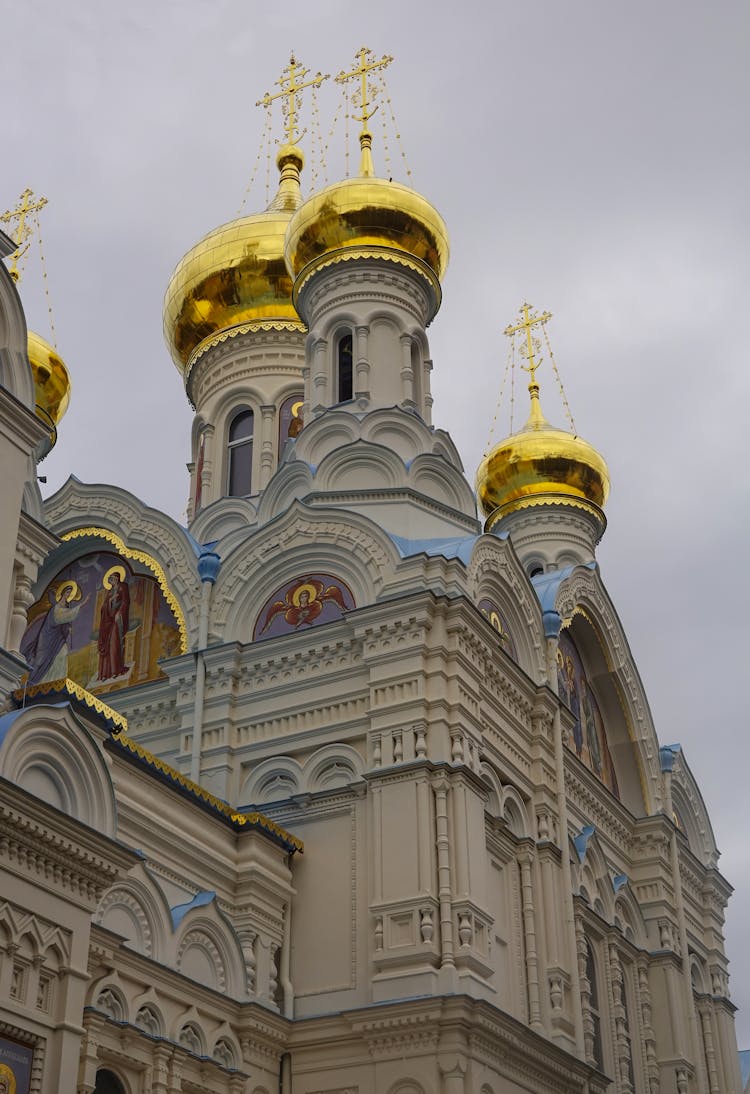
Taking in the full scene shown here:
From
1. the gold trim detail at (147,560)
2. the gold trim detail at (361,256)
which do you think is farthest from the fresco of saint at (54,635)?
the gold trim detail at (361,256)

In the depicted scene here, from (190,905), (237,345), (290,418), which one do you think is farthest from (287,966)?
(237,345)

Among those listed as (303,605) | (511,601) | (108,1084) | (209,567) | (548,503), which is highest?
(548,503)

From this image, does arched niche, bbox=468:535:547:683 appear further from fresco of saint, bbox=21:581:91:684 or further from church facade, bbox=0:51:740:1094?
fresco of saint, bbox=21:581:91:684

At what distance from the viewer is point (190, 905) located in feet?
33.0

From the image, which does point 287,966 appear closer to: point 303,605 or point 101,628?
point 303,605

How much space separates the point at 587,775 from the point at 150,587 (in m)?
4.48

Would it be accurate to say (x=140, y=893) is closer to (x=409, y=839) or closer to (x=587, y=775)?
(x=409, y=839)

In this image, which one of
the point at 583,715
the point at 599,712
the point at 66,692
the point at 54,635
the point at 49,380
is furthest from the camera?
the point at 49,380

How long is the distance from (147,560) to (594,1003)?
558 cm

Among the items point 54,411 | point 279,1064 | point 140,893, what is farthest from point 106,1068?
point 54,411

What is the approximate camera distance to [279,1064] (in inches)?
413

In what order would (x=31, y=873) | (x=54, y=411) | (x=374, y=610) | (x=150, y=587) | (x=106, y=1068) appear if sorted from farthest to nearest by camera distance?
(x=54, y=411) < (x=150, y=587) < (x=374, y=610) < (x=106, y=1068) < (x=31, y=873)

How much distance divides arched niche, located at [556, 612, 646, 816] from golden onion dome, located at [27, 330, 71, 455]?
6.08 m

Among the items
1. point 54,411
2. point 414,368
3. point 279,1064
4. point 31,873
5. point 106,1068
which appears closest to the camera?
point 31,873
